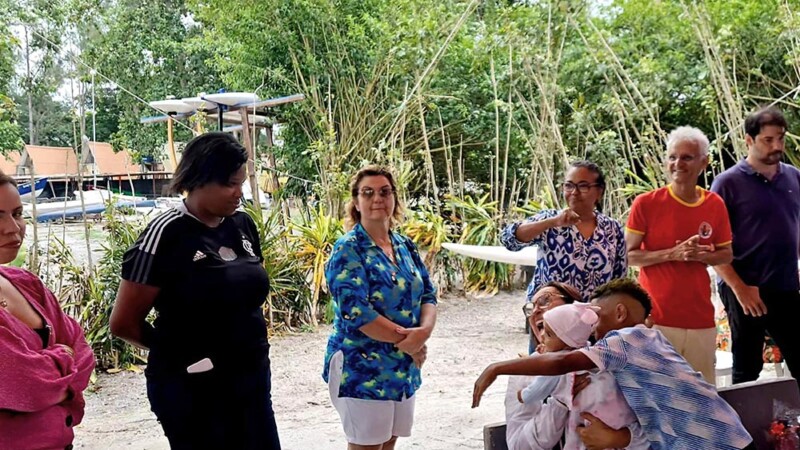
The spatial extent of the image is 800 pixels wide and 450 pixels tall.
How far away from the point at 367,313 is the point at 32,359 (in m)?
0.96

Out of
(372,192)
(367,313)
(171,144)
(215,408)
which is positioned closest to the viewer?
(215,408)

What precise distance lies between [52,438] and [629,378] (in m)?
1.18

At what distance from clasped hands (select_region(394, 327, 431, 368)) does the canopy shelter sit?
8.16 feet

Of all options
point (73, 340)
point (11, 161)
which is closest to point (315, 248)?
point (11, 161)

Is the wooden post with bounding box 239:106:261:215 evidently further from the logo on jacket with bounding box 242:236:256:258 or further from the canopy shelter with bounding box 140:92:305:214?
the logo on jacket with bounding box 242:236:256:258

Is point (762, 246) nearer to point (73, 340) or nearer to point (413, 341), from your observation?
point (413, 341)

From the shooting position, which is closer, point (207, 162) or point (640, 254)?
point (207, 162)

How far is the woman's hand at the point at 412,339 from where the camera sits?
2.30 meters

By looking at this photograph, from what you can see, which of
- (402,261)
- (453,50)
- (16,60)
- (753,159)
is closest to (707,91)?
(453,50)

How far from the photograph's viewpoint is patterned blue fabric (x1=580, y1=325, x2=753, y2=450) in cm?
140

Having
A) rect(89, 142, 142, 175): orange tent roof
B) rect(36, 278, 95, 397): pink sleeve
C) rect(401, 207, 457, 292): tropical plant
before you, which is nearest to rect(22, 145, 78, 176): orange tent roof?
rect(89, 142, 142, 175): orange tent roof

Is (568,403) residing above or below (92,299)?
above

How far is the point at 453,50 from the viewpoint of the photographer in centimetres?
670

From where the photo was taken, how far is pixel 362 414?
2.29 metres
